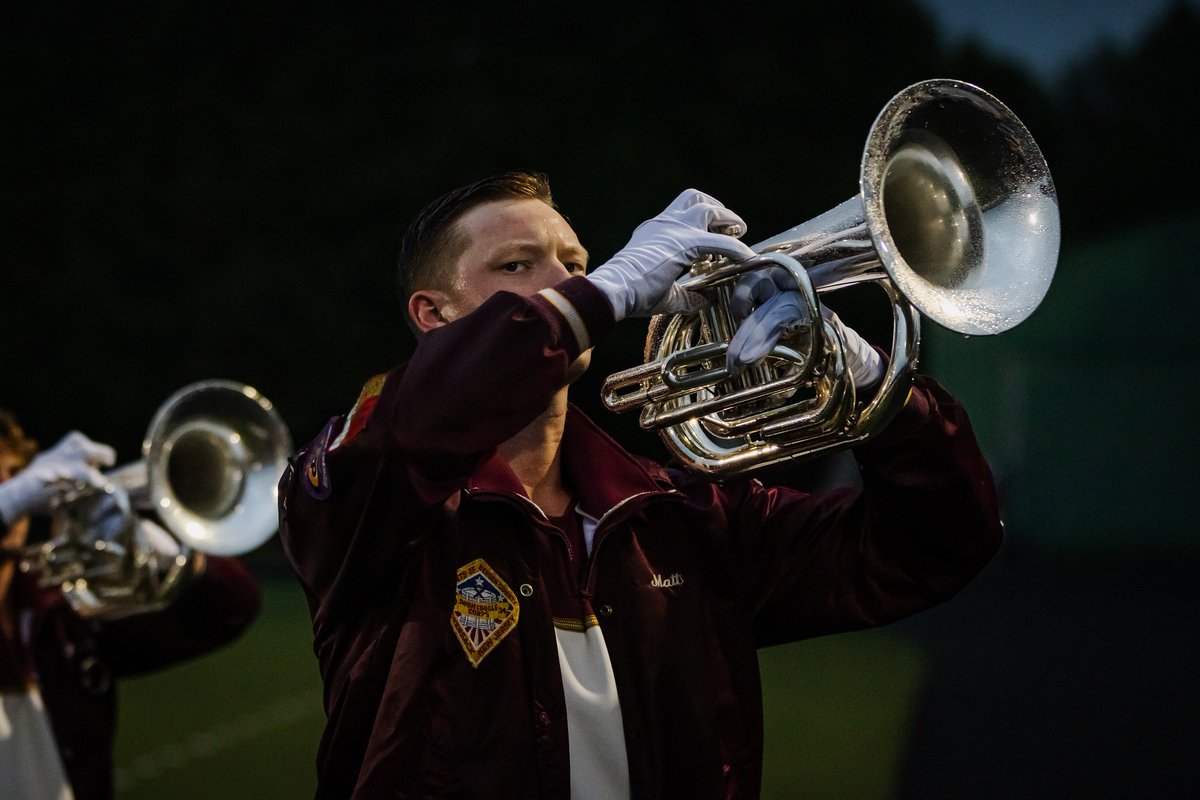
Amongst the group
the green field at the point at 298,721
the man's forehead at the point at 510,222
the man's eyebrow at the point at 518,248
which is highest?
the man's forehead at the point at 510,222

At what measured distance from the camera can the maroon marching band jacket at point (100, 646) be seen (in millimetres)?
4328

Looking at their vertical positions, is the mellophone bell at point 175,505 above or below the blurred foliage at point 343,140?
below

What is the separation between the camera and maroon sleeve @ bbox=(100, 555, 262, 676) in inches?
185

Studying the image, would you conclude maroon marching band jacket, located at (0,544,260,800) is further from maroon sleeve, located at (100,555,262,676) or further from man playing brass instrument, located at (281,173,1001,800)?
man playing brass instrument, located at (281,173,1001,800)

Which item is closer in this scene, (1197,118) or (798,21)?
(1197,118)

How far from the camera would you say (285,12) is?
23000 mm

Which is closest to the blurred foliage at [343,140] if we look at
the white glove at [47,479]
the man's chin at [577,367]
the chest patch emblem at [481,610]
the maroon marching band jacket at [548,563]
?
the white glove at [47,479]

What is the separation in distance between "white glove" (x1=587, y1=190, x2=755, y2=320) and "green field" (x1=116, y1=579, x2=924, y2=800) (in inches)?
160

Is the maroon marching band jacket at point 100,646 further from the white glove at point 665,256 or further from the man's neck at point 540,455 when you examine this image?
the white glove at point 665,256

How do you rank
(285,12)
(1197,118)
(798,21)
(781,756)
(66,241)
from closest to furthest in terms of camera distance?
(781,756) < (1197,118) < (798,21) < (66,241) < (285,12)

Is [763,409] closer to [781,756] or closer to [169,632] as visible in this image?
[169,632]

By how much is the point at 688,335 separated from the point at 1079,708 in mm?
5720

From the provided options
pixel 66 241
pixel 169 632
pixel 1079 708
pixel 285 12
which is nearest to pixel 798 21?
pixel 285 12

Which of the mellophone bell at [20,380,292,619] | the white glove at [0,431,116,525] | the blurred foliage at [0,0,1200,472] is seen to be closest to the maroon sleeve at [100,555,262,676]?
the mellophone bell at [20,380,292,619]
